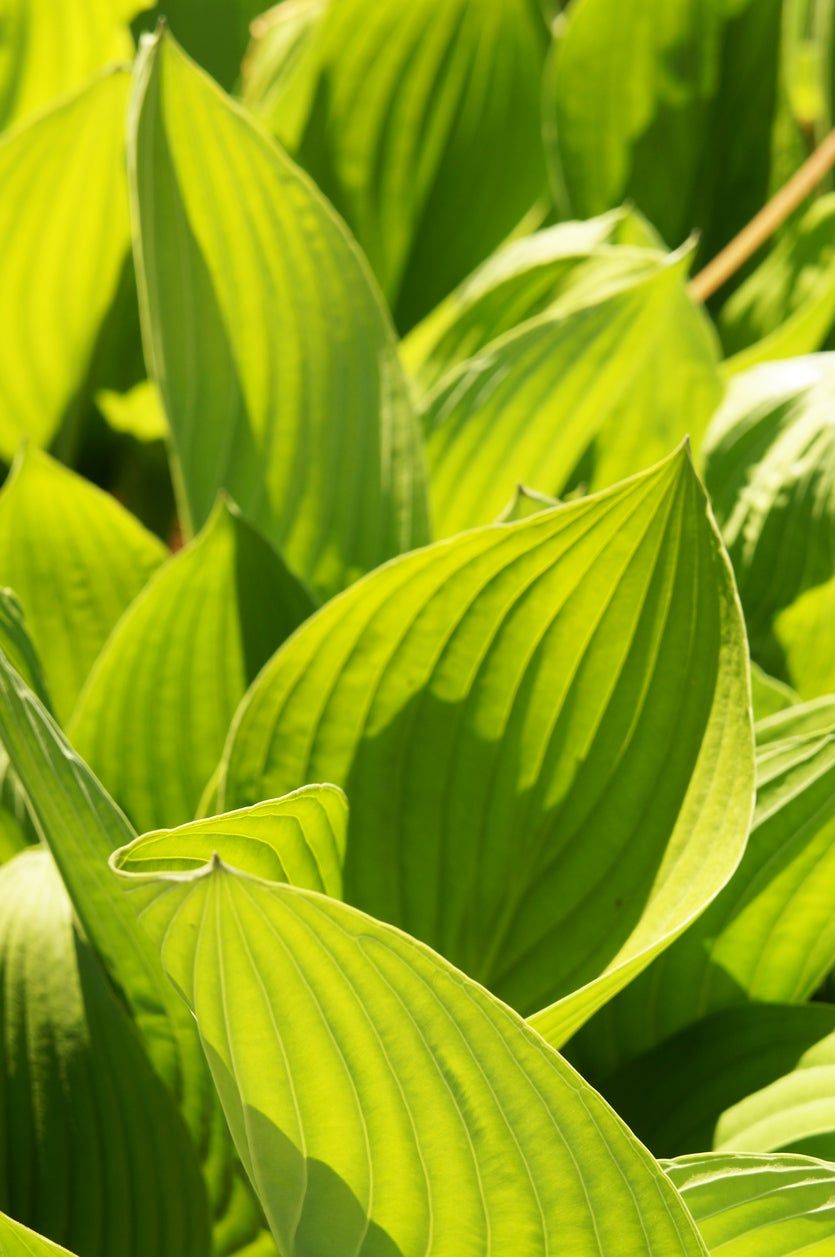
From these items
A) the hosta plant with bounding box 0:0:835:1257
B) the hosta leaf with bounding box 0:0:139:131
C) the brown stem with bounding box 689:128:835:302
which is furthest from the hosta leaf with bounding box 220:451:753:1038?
the hosta leaf with bounding box 0:0:139:131

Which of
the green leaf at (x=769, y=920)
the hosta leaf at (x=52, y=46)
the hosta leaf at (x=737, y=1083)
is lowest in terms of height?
the hosta leaf at (x=737, y=1083)

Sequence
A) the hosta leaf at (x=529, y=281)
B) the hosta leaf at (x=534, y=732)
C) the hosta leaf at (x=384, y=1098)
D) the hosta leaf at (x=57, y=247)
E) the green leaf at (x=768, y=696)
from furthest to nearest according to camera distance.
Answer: the hosta leaf at (x=57, y=247) < the hosta leaf at (x=529, y=281) < the green leaf at (x=768, y=696) < the hosta leaf at (x=534, y=732) < the hosta leaf at (x=384, y=1098)

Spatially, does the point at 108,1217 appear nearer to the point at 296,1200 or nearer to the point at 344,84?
the point at 296,1200

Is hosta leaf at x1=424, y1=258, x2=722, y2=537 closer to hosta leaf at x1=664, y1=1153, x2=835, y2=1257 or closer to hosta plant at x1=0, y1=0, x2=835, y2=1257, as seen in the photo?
hosta plant at x1=0, y1=0, x2=835, y2=1257

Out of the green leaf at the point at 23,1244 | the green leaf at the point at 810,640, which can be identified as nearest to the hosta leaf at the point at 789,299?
the green leaf at the point at 810,640

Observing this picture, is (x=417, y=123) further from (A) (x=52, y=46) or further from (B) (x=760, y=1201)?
(B) (x=760, y=1201)

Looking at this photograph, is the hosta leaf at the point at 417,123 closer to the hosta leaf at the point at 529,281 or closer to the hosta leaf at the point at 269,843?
the hosta leaf at the point at 529,281

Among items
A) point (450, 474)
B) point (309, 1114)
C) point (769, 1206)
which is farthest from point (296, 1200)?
point (450, 474)
